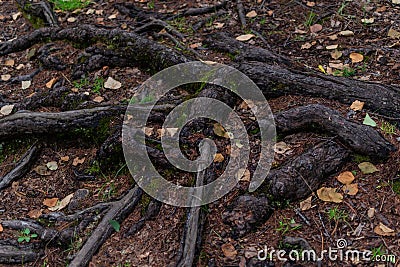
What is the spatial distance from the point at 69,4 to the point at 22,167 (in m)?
2.91

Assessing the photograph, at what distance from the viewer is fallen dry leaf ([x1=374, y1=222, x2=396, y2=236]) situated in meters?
2.74

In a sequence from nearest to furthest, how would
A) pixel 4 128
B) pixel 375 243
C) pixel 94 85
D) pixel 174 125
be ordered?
1. pixel 375 243
2. pixel 174 125
3. pixel 4 128
4. pixel 94 85

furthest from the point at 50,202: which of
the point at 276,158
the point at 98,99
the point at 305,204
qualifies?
the point at 305,204

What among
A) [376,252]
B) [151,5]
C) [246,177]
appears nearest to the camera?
[376,252]

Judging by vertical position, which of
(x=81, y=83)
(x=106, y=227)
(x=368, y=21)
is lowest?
(x=106, y=227)

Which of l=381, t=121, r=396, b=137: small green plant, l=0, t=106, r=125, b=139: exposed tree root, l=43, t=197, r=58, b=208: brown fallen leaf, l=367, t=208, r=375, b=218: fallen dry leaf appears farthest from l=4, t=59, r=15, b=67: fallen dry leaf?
l=367, t=208, r=375, b=218: fallen dry leaf

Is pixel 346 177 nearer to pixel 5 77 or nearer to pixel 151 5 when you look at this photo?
pixel 151 5

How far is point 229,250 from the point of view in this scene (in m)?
2.80

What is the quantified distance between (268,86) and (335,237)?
1386 mm

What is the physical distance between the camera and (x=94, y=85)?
437cm

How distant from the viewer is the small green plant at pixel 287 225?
287cm

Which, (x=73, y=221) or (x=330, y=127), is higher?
(x=330, y=127)

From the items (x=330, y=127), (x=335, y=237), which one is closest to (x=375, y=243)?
(x=335, y=237)

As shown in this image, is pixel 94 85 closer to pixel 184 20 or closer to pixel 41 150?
pixel 41 150
